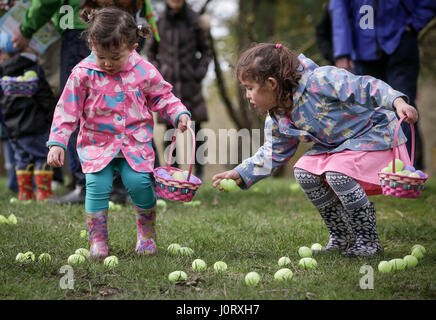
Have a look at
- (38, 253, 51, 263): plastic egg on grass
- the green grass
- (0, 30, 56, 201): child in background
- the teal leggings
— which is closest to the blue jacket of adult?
the green grass

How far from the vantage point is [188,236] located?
3580 mm

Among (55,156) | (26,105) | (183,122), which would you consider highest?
(183,122)

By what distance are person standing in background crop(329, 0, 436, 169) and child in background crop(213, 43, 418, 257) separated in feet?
5.59

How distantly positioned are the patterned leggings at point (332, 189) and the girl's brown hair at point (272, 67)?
1.54 ft

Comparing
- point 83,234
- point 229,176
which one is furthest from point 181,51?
point 229,176

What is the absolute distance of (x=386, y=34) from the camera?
4.65 metres

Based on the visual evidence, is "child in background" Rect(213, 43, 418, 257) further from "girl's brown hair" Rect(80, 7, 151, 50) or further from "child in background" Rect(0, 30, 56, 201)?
"child in background" Rect(0, 30, 56, 201)

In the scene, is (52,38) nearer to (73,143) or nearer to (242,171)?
(73,143)

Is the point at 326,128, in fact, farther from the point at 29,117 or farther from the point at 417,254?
the point at 29,117

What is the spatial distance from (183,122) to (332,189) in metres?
0.90

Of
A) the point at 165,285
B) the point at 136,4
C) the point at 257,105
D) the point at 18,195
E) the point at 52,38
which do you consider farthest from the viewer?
the point at 18,195

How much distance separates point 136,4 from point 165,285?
2.54 meters

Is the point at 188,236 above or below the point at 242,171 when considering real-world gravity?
below
